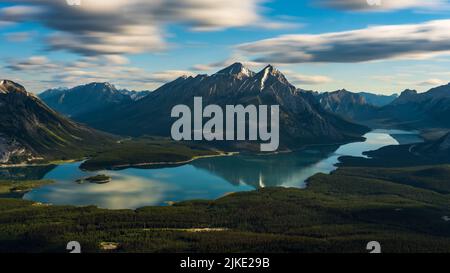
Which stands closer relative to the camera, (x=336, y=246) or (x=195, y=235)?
(x=336, y=246)
